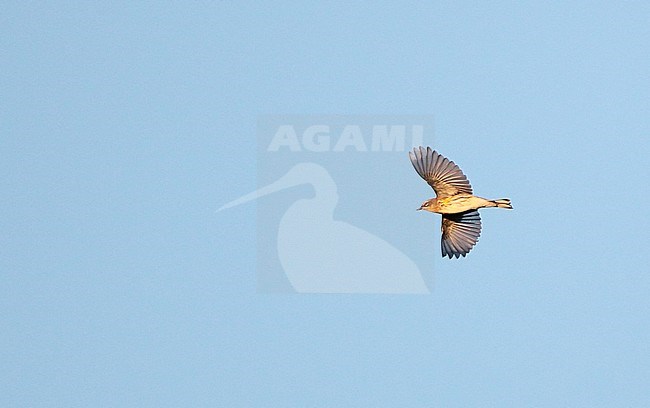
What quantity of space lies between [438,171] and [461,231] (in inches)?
72.0

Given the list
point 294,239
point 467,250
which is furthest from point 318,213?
point 467,250

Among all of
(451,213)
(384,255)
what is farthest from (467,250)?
(384,255)

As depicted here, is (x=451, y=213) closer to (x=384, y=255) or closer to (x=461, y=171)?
(x=461, y=171)

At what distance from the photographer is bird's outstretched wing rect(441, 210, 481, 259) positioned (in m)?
37.2

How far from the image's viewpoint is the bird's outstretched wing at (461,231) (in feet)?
122

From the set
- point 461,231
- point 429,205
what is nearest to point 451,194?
point 429,205

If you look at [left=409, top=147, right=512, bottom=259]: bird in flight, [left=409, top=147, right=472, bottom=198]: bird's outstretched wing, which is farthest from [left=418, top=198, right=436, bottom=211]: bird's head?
[left=409, top=147, right=472, bottom=198]: bird's outstretched wing

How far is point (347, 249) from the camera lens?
43.3m

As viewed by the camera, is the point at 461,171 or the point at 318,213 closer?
the point at 461,171

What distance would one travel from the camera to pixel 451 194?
119 feet

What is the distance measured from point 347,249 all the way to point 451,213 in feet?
22.3

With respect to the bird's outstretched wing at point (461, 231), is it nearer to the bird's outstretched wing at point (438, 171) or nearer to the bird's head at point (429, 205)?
the bird's head at point (429, 205)

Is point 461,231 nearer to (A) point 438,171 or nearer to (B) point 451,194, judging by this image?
(B) point 451,194

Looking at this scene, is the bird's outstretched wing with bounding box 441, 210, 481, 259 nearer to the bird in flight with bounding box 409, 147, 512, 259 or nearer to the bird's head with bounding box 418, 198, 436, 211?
the bird in flight with bounding box 409, 147, 512, 259
